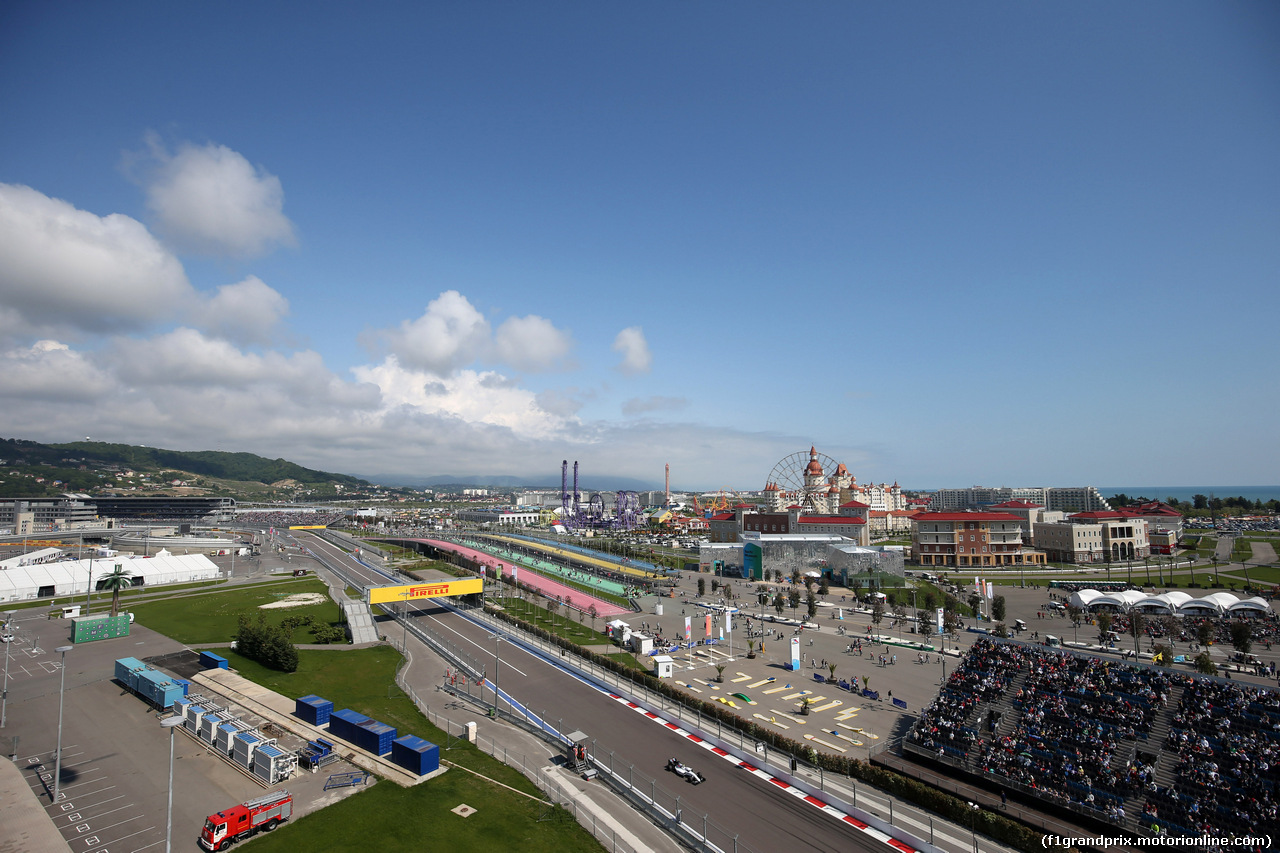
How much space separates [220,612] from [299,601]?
30.8ft

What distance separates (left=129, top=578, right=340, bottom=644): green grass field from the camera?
58.0m

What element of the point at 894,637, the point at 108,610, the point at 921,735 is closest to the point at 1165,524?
the point at 894,637

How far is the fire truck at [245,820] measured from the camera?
948 inches

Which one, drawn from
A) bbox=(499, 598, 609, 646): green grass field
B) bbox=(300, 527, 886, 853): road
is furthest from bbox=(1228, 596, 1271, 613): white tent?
bbox=(499, 598, 609, 646): green grass field

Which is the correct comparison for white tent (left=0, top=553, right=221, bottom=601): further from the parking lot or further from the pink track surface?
the parking lot

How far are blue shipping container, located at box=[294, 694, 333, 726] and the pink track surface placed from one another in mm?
38668

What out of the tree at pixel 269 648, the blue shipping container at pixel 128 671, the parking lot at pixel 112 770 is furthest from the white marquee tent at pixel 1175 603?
the blue shipping container at pixel 128 671

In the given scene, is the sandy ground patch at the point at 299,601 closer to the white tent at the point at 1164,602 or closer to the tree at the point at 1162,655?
the tree at the point at 1162,655

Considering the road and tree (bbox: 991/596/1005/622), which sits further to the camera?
tree (bbox: 991/596/1005/622)

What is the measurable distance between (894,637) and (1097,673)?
2591 cm

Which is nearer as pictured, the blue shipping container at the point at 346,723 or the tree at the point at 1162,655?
the blue shipping container at the point at 346,723

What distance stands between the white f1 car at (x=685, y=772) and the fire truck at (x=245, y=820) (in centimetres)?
1863

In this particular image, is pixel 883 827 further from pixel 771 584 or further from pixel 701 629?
pixel 771 584

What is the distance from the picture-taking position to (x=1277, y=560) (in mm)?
101188
